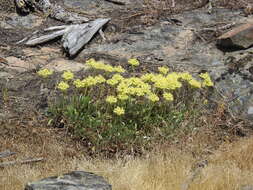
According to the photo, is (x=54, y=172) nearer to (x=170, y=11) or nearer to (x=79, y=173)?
(x=79, y=173)

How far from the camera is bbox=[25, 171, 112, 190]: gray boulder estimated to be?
156 inches

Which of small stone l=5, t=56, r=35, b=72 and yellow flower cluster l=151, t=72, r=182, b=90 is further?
small stone l=5, t=56, r=35, b=72

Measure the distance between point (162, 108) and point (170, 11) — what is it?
3.78 metres

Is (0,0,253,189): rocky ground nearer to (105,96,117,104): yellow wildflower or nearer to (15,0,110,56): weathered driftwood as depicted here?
(15,0,110,56): weathered driftwood

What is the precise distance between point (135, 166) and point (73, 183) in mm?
870

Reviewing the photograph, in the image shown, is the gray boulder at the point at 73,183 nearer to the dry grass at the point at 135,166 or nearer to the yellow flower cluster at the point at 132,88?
the dry grass at the point at 135,166

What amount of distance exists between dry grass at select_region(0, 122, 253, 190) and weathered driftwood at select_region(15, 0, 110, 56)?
2.41 m

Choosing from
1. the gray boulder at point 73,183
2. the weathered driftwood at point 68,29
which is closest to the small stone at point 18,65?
the weathered driftwood at point 68,29

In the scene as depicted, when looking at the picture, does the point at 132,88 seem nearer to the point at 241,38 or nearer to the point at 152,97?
the point at 152,97

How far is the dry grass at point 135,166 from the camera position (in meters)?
4.40

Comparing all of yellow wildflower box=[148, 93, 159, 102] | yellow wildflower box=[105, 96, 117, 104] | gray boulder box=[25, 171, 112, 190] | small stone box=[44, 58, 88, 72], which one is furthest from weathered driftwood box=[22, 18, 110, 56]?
gray boulder box=[25, 171, 112, 190]

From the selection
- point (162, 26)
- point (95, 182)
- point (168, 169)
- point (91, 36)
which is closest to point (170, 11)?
point (162, 26)

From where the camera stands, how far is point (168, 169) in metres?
4.68

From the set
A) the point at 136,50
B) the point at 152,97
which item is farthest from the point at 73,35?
the point at 152,97
